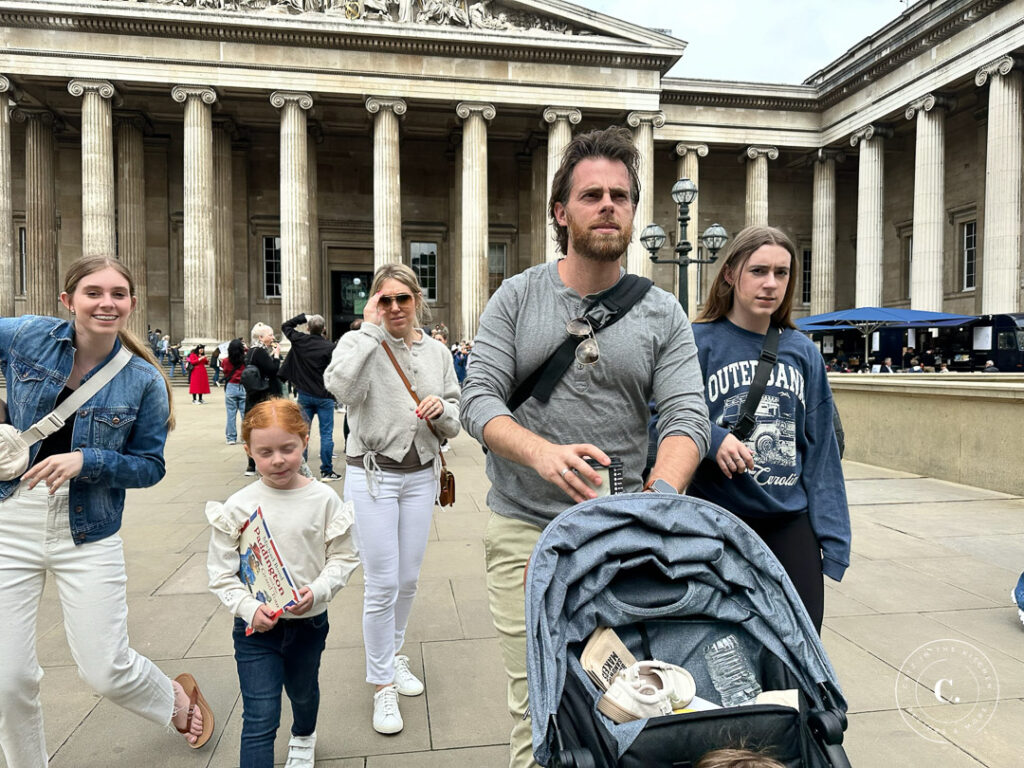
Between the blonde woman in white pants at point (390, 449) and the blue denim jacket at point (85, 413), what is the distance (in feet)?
3.24

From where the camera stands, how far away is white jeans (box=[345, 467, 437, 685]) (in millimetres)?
3418

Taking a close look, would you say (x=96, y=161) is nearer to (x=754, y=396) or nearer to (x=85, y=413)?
(x=85, y=413)

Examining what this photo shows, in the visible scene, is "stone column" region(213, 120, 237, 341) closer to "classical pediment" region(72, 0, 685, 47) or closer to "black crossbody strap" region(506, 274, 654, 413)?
"classical pediment" region(72, 0, 685, 47)

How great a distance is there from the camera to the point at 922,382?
31.9 feet

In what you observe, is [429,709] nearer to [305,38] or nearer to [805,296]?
[305,38]

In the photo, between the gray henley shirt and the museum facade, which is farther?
the museum facade

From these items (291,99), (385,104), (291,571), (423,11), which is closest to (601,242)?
(291,571)

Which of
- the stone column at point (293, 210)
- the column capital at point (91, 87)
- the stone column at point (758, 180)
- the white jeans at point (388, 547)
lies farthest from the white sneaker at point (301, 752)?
the stone column at point (758, 180)

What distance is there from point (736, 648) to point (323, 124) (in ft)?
112

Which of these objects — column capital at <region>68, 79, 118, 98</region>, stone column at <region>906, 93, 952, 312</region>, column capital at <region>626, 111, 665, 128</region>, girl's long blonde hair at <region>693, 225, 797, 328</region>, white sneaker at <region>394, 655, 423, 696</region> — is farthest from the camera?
column capital at <region>626, 111, 665, 128</region>

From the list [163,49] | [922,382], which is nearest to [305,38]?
[163,49]

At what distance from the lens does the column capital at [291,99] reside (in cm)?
2714
